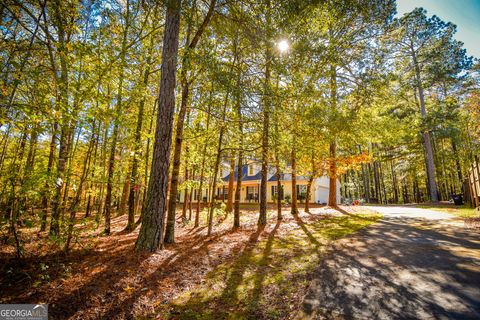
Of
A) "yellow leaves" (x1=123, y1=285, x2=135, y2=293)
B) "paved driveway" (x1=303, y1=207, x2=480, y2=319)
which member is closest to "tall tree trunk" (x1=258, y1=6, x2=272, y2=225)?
"paved driveway" (x1=303, y1=207, x2=480, y2=319)

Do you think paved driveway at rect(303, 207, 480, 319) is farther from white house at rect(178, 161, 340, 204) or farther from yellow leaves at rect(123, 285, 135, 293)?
white house at rect(178, 161, 340, 204)

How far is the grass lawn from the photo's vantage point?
3.23 meters

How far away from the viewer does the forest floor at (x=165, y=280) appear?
330cm

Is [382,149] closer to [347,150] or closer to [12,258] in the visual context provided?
[347,150]

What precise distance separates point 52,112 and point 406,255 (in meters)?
7.95

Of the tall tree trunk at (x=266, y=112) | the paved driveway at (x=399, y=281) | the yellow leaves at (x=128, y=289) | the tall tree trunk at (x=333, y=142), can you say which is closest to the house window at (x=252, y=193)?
the tall tree trunk at (x=333, y=142)

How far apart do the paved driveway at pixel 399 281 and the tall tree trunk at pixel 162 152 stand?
12.4ft

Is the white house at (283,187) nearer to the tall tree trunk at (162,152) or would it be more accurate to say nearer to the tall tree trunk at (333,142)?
the tall tree trunk at (333,142)

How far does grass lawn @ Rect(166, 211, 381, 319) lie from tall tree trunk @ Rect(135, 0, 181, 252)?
1875 millimetres

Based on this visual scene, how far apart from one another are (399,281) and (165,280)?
13.5 ft

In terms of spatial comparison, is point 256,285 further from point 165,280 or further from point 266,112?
point 266,112

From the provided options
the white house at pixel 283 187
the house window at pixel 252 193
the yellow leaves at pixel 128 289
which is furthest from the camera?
the house window at pixel 252 193

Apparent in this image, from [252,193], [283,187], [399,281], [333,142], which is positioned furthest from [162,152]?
[252,193]

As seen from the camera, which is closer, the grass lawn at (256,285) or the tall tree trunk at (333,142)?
the grass lawn at (256,285)
